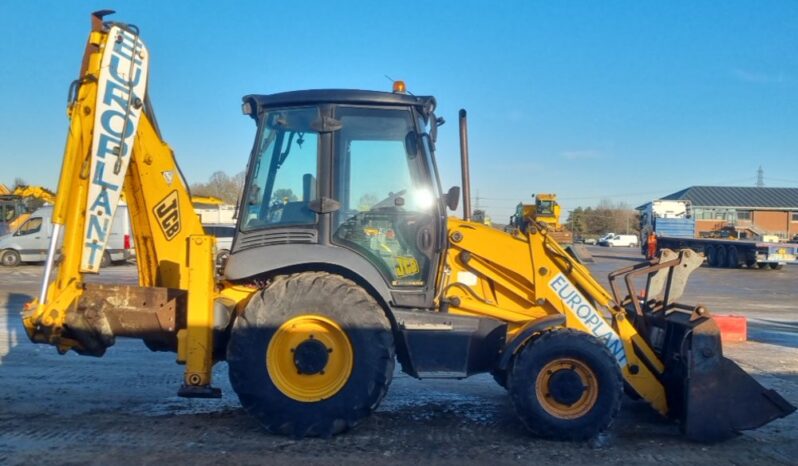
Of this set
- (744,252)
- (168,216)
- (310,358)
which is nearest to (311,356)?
(310,358)

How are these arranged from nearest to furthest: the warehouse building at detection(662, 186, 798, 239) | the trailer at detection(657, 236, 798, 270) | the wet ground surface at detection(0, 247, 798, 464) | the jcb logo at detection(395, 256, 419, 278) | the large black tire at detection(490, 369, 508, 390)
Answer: the wet ground surface at detection(0, 247, 798, 464) → the jcb logo at detection(395, 256, 419, 278) → the large black tire at detection(490, 369, 508, 390) → the trailer at detection(657, 236, 798, 270) → the warehouse building at detection(662, 186, 798, 239)

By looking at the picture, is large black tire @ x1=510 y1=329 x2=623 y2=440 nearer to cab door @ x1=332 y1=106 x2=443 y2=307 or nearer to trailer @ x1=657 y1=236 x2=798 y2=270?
cab door @ x1=332 y1=106 x2=443 y2=307

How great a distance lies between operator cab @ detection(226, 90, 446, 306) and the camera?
5324 millimetres

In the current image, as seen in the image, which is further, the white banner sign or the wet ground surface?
the white banner sign

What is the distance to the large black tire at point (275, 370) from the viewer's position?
5.06 meters

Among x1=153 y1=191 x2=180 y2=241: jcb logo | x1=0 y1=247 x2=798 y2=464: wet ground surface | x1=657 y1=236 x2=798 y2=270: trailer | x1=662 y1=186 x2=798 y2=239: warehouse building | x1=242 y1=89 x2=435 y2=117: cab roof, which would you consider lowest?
x1=0 y1=247 x2=798 y2=464: wet ground surface

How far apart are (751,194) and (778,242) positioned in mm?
34500

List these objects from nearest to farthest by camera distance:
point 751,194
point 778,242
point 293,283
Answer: point 293,283
point 778,242
point 751,194

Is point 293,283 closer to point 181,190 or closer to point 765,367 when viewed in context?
point 181,190

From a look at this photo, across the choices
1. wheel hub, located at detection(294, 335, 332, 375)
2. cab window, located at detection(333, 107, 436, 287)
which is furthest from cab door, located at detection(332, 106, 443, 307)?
wheel hub, located at detection(294, 335, 332, 375)

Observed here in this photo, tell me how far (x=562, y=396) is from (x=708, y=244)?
30.2 meters

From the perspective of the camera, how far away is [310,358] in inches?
201

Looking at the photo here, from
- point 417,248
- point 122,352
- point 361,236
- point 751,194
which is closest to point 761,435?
point 417,248

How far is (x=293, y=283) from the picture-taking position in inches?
202
